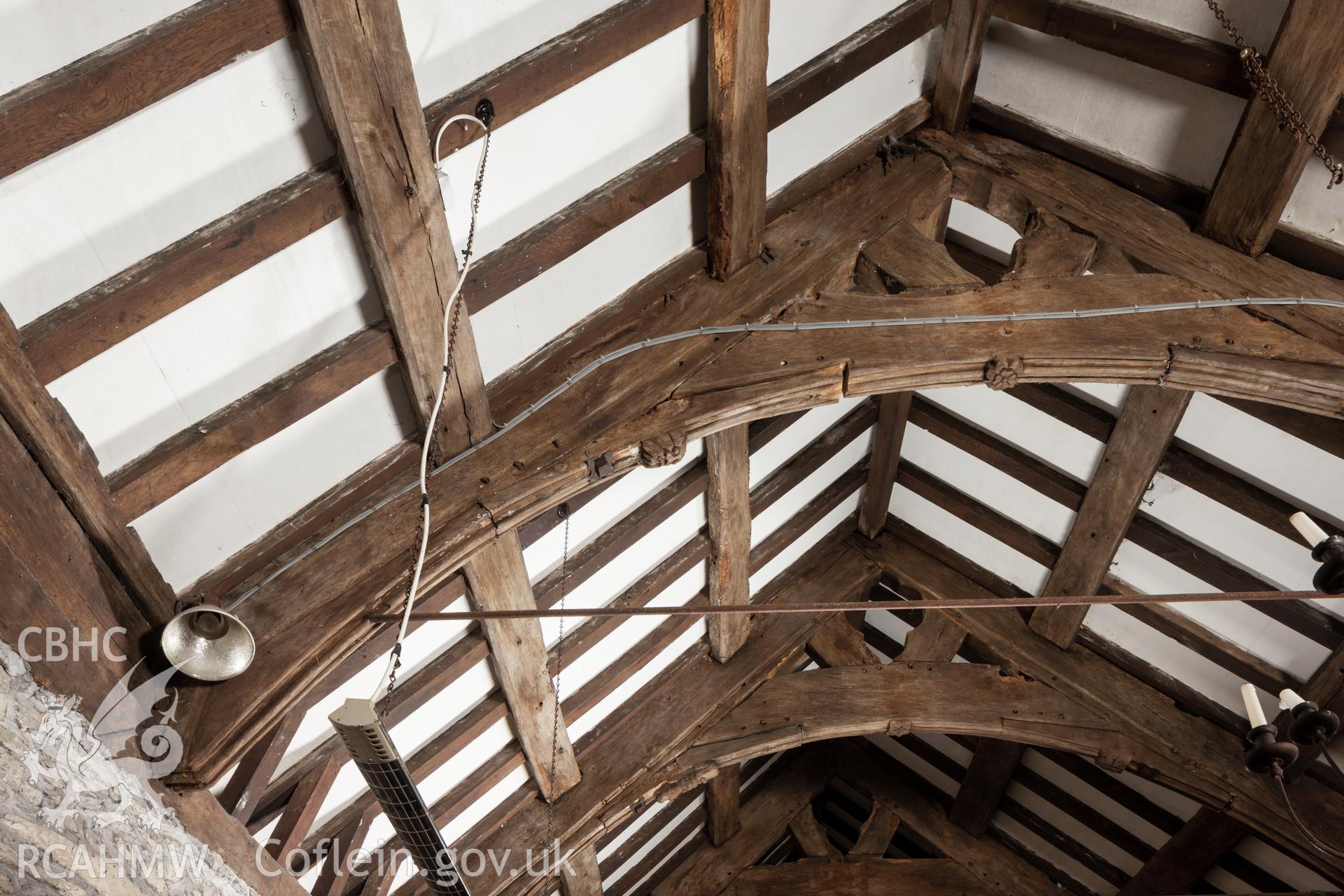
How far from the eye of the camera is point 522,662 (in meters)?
4.15

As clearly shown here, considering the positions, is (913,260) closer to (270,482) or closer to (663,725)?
(270,482)

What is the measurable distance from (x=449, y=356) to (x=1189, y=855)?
16.2 feet

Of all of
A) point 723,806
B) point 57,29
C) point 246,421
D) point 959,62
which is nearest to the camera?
point 57,29

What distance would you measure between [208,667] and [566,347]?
1419 mm

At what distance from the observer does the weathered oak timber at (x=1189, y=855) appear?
5.32 m

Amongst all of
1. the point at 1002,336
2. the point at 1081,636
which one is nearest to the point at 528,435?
the point at 1002,336

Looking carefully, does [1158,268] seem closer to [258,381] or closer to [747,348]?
[747,348]

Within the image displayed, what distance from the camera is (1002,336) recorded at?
348 centimetres

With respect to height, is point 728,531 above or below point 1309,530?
below

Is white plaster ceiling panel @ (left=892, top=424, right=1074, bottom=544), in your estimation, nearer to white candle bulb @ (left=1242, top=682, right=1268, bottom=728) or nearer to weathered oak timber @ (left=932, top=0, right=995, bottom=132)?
white candle bulb @ (left=1242, top=682, right=1268, bottom=728)

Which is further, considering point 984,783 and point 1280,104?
point 984,783

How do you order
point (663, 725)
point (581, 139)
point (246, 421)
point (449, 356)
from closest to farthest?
point (246, 421)
point (449, 356)
point (581, 139)
point (663, 725)

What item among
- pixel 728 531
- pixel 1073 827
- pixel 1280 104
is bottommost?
pixel 1073 827

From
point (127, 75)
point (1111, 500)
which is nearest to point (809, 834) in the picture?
point (1111, 500)
